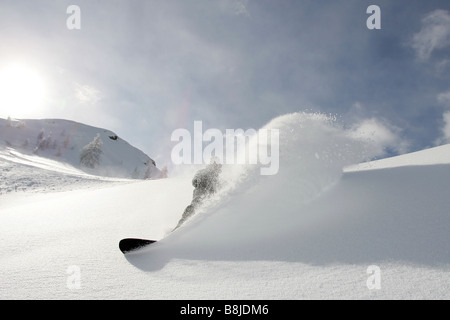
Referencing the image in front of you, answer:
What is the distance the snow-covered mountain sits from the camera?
49500 mm

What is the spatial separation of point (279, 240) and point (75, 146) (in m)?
79.1

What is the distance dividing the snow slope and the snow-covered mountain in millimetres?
45691

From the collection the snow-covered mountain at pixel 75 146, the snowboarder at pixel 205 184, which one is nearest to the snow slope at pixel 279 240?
the snowboarder at pixel 205 184

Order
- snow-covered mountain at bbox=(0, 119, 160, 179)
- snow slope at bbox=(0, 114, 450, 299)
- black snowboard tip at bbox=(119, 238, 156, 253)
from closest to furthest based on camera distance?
1. snow slope at bbox=(0, 114, 450, 299)
2. black snowboard tip at bbox=(119, 238, 156, 253)
3. snow-covered mountain at bbox=(0, 119, 160, 179)

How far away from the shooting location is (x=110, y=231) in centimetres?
473

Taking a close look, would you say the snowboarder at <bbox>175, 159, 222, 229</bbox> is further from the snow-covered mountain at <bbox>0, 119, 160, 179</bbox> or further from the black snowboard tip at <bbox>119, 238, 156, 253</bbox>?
the snow-covered mountain at <bbox>0, 119, 160, 179</bbox>

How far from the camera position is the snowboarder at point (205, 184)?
518cm

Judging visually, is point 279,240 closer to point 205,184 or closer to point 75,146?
point 205,184

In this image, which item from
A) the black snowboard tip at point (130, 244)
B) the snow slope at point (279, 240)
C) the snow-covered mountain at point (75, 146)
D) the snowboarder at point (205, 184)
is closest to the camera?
the snow slope at point (279, 240)

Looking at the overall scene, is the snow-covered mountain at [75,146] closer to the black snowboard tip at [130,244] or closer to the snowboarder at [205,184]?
the snowboarder at [205,184]

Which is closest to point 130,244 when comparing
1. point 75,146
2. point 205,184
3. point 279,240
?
point 279,240

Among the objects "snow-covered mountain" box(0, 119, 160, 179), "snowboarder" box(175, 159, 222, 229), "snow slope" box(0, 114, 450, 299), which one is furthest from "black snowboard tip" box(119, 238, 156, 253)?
"snow-covered mountain" box(0, 119, 160, 179)

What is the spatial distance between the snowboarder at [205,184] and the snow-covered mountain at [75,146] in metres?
45.4
